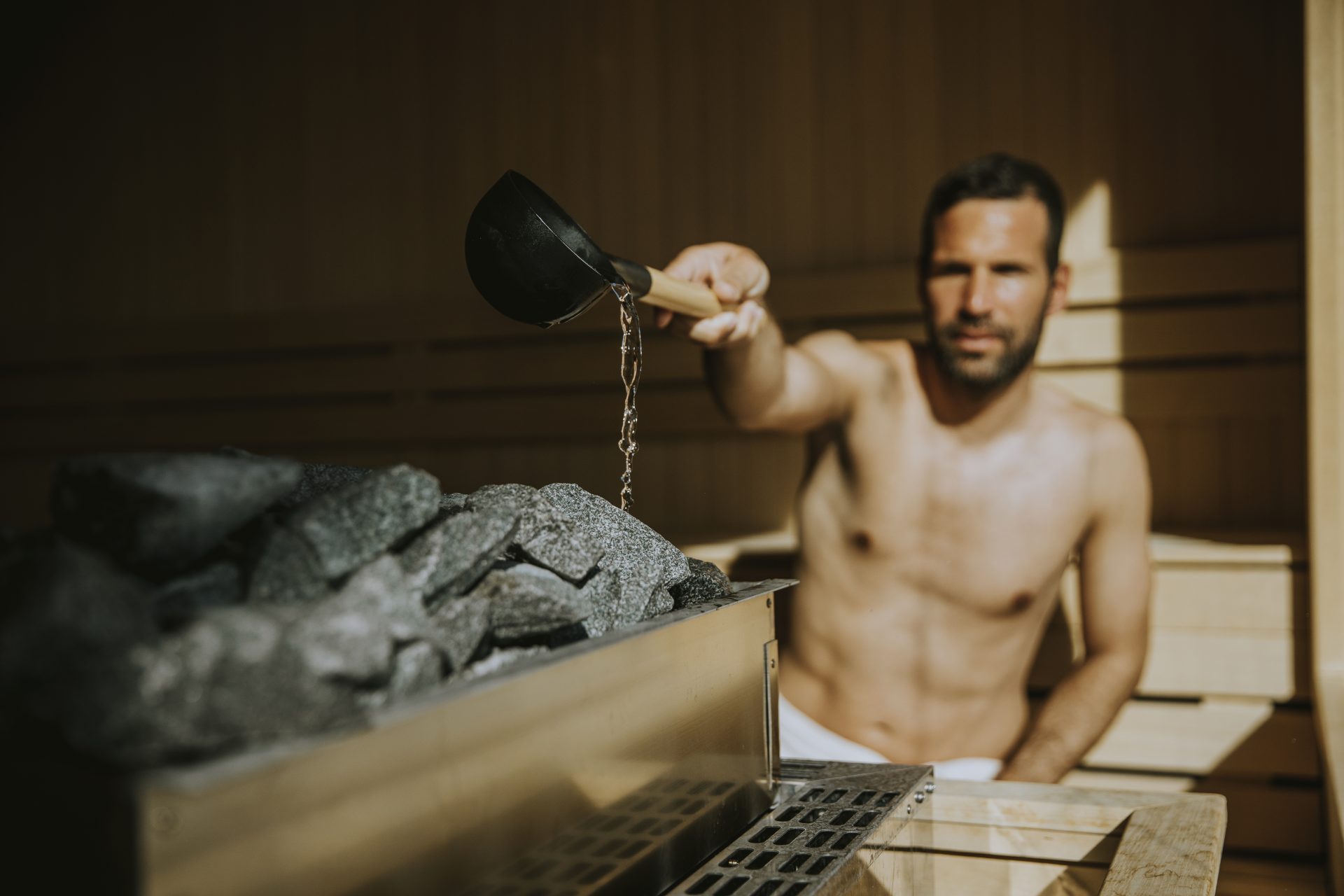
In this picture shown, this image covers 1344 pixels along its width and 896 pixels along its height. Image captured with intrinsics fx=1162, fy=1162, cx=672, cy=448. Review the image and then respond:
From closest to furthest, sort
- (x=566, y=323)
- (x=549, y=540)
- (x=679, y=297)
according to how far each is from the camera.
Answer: (x=549, y=540) → (x=679, y=297) → (x=566, y=323)

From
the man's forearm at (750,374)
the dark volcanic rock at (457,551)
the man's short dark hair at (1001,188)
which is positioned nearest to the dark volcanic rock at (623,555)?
the dark volcanic rock at (457,551)

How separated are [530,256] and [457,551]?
333 millimetres

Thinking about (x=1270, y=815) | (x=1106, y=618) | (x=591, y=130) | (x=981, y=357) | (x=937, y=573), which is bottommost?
(x=1270, y=815)

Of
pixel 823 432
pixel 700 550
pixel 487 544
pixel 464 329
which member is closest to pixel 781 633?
pixel 700 550

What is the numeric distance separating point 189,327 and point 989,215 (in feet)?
9.13

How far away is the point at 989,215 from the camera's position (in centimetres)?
257

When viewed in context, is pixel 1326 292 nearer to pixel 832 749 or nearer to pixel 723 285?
pixel 723 285

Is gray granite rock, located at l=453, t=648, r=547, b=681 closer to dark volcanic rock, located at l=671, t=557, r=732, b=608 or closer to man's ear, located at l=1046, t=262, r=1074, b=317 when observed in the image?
dark volcanic rock, located at l=671, t=557, r=732, b=608

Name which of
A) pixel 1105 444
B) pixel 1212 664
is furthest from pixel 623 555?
pixel 1212 664

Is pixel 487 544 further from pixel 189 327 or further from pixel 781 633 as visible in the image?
pixel 189 327

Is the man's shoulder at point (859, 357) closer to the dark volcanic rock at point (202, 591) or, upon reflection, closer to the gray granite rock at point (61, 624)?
the dark volcanic rock at point (202, 591)

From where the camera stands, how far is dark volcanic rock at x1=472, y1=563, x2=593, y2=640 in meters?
0.85

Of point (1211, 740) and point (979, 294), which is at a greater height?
point (979, 294)

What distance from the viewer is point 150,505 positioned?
29.0 inches
